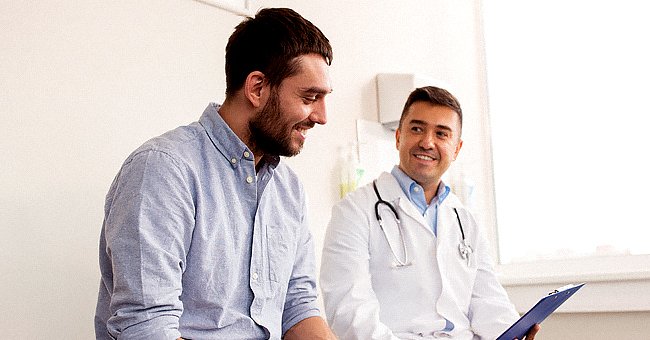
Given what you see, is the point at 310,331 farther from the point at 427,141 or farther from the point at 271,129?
the point at 427,141

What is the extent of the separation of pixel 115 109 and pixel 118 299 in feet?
2.07

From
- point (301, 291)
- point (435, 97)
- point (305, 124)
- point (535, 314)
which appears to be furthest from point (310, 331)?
point (435, 97)

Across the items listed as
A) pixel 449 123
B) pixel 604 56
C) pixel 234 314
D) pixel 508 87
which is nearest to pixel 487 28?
pixel 508 87

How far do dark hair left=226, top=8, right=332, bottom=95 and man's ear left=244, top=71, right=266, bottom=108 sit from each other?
0.04ft

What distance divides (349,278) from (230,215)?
2.23ft

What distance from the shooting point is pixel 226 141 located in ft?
5.49

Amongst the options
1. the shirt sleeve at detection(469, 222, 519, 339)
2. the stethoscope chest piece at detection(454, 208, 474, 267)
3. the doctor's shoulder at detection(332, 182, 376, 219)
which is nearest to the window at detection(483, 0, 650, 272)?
the shirt sleeve at detection(469, 222, 519, 339)

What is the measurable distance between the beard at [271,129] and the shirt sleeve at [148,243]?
213 millimetres

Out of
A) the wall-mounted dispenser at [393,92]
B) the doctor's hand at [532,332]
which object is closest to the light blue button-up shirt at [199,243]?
the doctor's hand at [532,332]

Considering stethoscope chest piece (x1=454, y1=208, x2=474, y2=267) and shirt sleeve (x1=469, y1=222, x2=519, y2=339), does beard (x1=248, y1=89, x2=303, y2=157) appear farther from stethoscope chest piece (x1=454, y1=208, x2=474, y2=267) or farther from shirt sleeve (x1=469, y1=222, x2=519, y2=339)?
shirt sleeve (x1=469, y1=222, x2=519, y2=339)

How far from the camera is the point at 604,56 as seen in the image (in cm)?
333

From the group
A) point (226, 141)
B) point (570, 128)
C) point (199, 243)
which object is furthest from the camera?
point (570, 128)

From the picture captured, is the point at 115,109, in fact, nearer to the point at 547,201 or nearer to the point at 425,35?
the point at 425,35

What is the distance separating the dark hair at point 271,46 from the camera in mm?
1707
